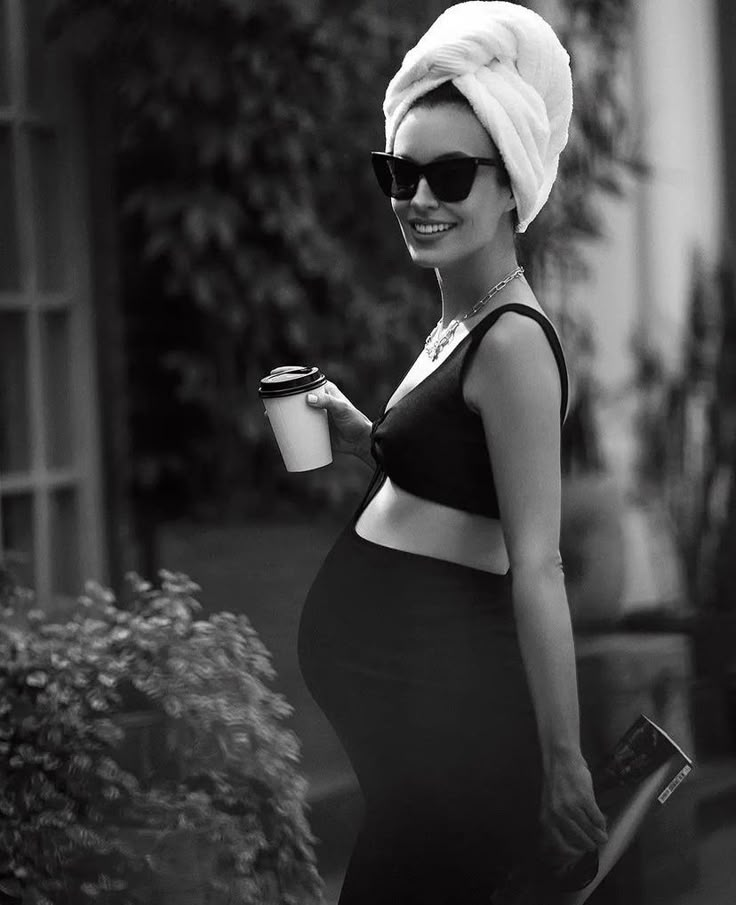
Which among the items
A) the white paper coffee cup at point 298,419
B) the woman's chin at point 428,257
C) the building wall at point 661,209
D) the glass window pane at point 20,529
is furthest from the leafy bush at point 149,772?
the building wall at point 661,209

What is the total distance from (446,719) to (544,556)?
0.83ft

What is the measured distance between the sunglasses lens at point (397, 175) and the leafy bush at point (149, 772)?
1.17 m

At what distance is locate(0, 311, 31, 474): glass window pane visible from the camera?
4.69m

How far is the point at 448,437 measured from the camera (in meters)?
1.98

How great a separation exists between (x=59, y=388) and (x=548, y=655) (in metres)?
3.22

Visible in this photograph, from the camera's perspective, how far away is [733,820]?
4645 mm

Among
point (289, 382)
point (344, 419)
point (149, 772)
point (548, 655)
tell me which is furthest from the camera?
point (149, 772)

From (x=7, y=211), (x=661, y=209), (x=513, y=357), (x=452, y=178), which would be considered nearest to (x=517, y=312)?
(x=513, y=357)

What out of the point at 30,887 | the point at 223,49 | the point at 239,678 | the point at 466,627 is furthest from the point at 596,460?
the point at 466,627

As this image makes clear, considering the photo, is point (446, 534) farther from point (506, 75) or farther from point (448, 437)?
point (506, 75)

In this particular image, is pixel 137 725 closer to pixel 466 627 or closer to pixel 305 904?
pixel 305 904

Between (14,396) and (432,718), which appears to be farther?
(14,396)

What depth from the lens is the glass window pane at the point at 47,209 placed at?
15.6 ft

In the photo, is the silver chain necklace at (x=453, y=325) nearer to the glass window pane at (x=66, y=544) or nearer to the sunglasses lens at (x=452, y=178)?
the sunglasses lens at (x=452, y=178)
